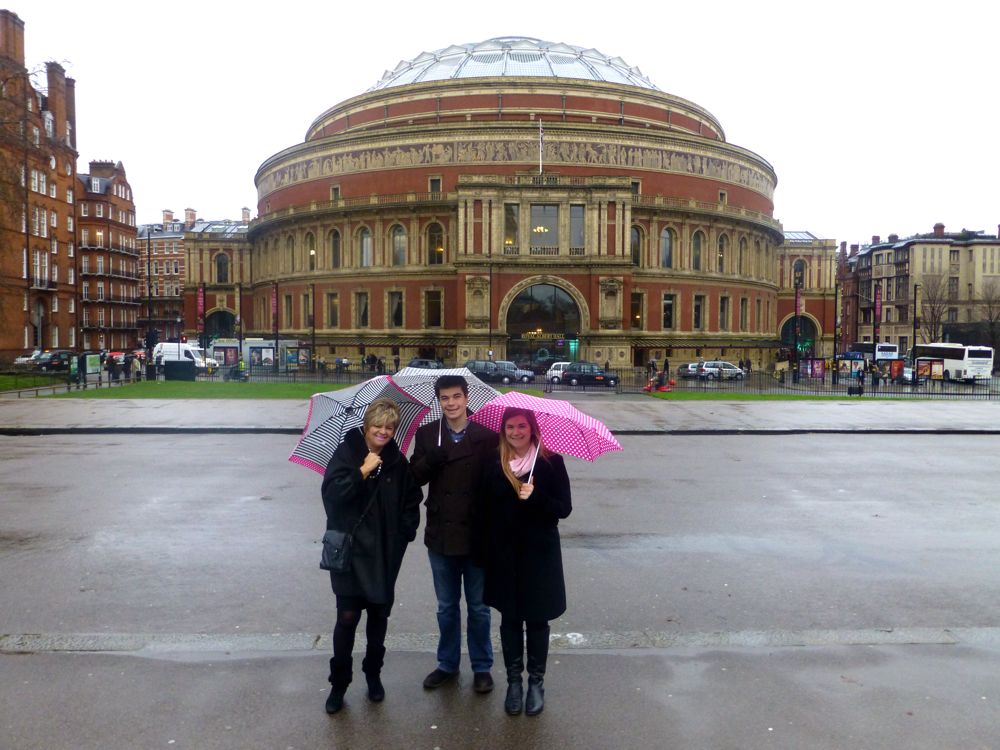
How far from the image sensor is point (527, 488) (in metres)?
4.70

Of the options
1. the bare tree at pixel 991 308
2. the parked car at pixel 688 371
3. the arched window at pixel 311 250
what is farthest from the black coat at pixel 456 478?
the bare tree at pixel 991 308

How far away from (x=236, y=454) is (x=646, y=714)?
12492 millimetres

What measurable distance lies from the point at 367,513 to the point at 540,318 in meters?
47.9

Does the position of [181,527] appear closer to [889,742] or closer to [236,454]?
[236,454]

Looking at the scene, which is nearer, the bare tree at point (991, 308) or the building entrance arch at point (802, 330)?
the bare tree at point (991, 308)

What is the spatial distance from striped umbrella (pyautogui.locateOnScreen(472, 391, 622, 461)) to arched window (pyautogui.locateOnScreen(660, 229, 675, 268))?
55.9 meters

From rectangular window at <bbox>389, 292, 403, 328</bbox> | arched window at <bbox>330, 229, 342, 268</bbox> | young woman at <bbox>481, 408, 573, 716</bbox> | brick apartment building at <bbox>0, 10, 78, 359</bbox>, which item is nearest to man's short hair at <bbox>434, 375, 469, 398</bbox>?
young woman at <bbox>481, 408, 573, 716</bbox>

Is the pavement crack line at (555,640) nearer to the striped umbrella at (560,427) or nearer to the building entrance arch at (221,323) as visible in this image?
the striped umbrella at (560,427)

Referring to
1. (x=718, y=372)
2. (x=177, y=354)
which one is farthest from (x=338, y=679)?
(x=177, y=354)

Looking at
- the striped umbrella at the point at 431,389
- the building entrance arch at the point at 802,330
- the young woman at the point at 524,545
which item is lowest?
the young woman at the point at 524,545

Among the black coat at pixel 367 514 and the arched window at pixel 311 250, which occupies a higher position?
the arched window at pixel 311 250

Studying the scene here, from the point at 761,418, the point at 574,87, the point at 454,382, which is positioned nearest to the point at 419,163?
the point at 574,87

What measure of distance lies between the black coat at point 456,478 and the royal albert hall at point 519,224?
150ft

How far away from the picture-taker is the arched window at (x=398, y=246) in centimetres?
5822
